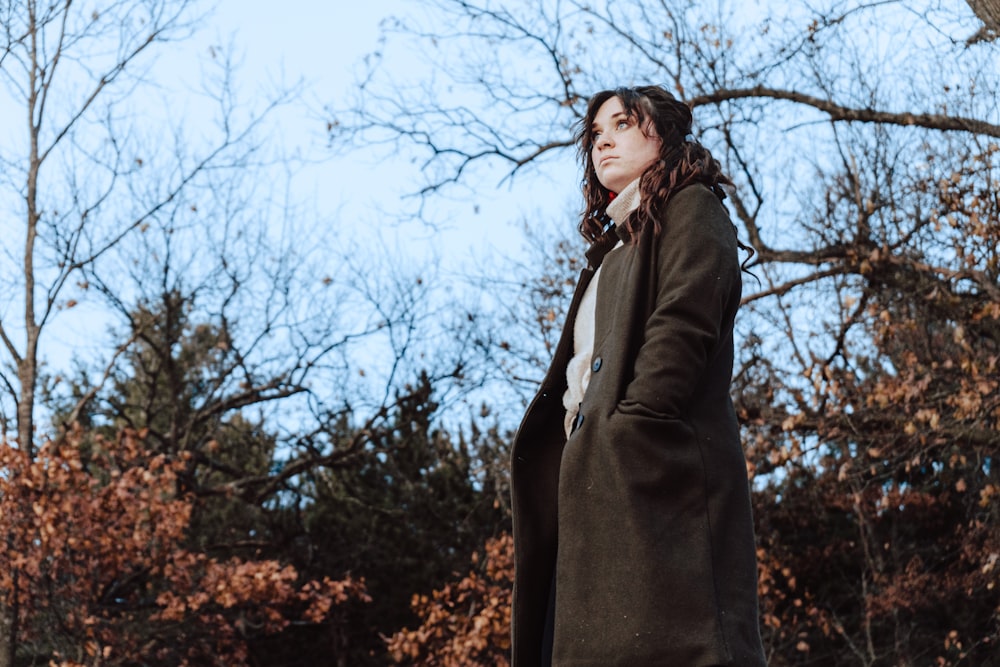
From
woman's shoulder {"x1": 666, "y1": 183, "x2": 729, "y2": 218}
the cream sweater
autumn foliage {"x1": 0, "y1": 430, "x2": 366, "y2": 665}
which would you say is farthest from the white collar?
autumn foliage {"x1": 0, "y1": 430, "x2": 366, "y2": 665}

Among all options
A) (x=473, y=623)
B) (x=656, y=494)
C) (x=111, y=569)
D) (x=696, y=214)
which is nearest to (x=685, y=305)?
(x=696, y=214)

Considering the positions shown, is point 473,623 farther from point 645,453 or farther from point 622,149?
point 645,453

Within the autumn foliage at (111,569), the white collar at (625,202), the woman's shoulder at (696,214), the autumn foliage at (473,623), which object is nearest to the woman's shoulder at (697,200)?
the woman's shoulder at (696,214)

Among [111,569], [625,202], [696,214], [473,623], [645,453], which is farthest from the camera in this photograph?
[473,623]

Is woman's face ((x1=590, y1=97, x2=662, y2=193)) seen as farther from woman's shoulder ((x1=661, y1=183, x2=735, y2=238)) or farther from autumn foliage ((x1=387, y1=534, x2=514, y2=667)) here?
autumn foliage ((x1=387, y1=534, x2=514, y2=667))

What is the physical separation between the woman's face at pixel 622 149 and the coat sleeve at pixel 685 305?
172 mm

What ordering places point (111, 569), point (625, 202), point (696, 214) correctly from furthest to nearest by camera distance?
point (111, 569)
point (625, 202)
point (696, 214)

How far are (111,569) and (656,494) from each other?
814cm

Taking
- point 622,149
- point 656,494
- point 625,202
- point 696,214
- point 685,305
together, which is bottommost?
point 656,494

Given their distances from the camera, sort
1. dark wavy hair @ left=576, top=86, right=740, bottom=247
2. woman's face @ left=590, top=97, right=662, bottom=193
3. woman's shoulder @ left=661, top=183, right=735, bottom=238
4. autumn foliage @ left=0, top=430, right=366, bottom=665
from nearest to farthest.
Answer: woman's shoulder @ left=661, top=183, right=735, bottom=238, dark wavy hair @ left=576, top=86, right=740, bottom=247, woman's face @ left=590, top=97, right=662, bottom=193, autumn foliage @ left=0, top=430, right=366, bottom=665

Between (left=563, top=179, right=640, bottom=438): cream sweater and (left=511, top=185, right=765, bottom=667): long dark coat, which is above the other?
(left=563, top=179, right=640, bottom=438): cream sweater

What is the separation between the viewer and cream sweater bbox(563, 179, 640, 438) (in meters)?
2.46

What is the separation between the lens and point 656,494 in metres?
2.15

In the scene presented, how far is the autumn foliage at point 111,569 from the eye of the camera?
332 inches
